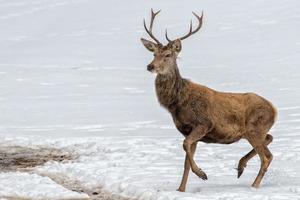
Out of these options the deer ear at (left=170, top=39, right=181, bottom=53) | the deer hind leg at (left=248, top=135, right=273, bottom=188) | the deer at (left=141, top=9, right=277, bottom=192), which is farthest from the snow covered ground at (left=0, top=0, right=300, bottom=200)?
the deer ear at (left=170, top=39, right=181, bottom=53)

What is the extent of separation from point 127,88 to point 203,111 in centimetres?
1492

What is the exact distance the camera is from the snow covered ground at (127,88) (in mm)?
11805

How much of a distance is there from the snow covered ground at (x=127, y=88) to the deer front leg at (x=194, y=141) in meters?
0.29

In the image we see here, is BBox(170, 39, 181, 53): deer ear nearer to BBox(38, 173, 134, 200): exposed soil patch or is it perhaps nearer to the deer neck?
the deer neck

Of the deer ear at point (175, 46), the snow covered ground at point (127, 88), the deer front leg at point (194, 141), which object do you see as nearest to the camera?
the deer front leg at point (194, 141)

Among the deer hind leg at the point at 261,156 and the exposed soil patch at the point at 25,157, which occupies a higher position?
the deer hind leg at the point at 261,156

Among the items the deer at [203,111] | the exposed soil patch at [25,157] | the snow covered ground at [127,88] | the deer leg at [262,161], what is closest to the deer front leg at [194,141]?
the deer at [203,111]

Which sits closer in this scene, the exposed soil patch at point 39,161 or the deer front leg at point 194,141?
the deer front leg at point 194,141

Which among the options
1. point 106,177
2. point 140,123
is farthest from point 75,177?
point 140,123

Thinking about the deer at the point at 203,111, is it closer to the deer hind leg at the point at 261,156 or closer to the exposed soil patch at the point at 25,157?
the deer hind leg at the point at 261,156

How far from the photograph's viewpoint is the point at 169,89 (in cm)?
1081

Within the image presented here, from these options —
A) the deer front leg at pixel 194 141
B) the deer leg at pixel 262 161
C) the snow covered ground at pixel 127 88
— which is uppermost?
the deer front leg at pixel 194 141

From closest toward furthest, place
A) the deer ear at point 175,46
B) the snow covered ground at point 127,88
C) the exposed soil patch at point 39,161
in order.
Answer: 1. the deer ear at point 175,46
2. the exposed soil patch at point 39,161
3. the snow covered ground at point 127,88

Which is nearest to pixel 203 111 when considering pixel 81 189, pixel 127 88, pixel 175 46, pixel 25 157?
pixel 175 46
